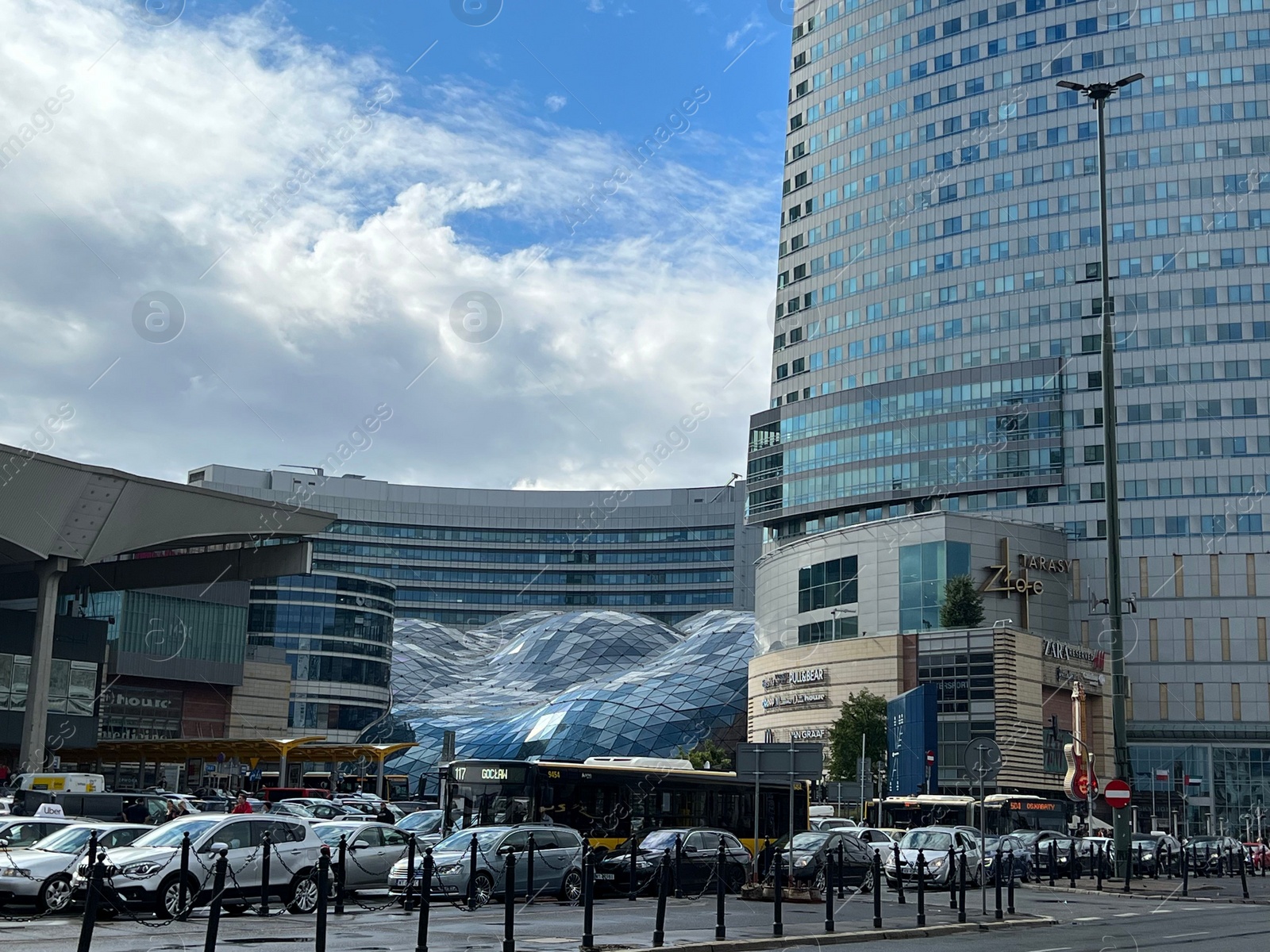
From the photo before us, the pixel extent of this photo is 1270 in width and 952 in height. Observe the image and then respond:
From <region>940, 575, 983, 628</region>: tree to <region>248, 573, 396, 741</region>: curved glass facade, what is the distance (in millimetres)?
65509

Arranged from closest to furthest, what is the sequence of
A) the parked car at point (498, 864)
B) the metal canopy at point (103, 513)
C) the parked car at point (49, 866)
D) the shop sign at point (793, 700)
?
the parked car at point (49, 866) < the parked car at point (498, 864) < the metal canopy at point (103, 513) < the shop sign at point (793, 700)

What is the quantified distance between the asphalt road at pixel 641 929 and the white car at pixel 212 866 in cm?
46

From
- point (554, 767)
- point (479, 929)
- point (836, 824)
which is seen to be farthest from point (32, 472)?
point (479, 929)

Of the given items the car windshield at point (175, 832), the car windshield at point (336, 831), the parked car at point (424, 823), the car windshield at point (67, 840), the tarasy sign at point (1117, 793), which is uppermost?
the tarasy sign at point (1117, 793)

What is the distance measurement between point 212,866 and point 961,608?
75.1 m

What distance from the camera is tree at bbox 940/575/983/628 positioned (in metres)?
92.6

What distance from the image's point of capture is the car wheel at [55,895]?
22.7 meters

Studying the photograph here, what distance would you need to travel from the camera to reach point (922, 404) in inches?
4520

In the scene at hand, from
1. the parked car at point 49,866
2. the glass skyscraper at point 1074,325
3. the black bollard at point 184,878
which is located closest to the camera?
the black bollard at point 184,878

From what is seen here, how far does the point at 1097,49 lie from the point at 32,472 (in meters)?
92.8

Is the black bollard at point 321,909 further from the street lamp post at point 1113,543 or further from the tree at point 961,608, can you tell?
the tree at point 961,608

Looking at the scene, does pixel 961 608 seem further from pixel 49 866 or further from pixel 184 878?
pixel 184 878

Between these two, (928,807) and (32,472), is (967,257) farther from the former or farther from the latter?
(32,472)

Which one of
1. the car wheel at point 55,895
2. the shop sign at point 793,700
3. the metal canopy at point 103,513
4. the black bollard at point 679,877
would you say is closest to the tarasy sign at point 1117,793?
the black bollard at point 679,877
